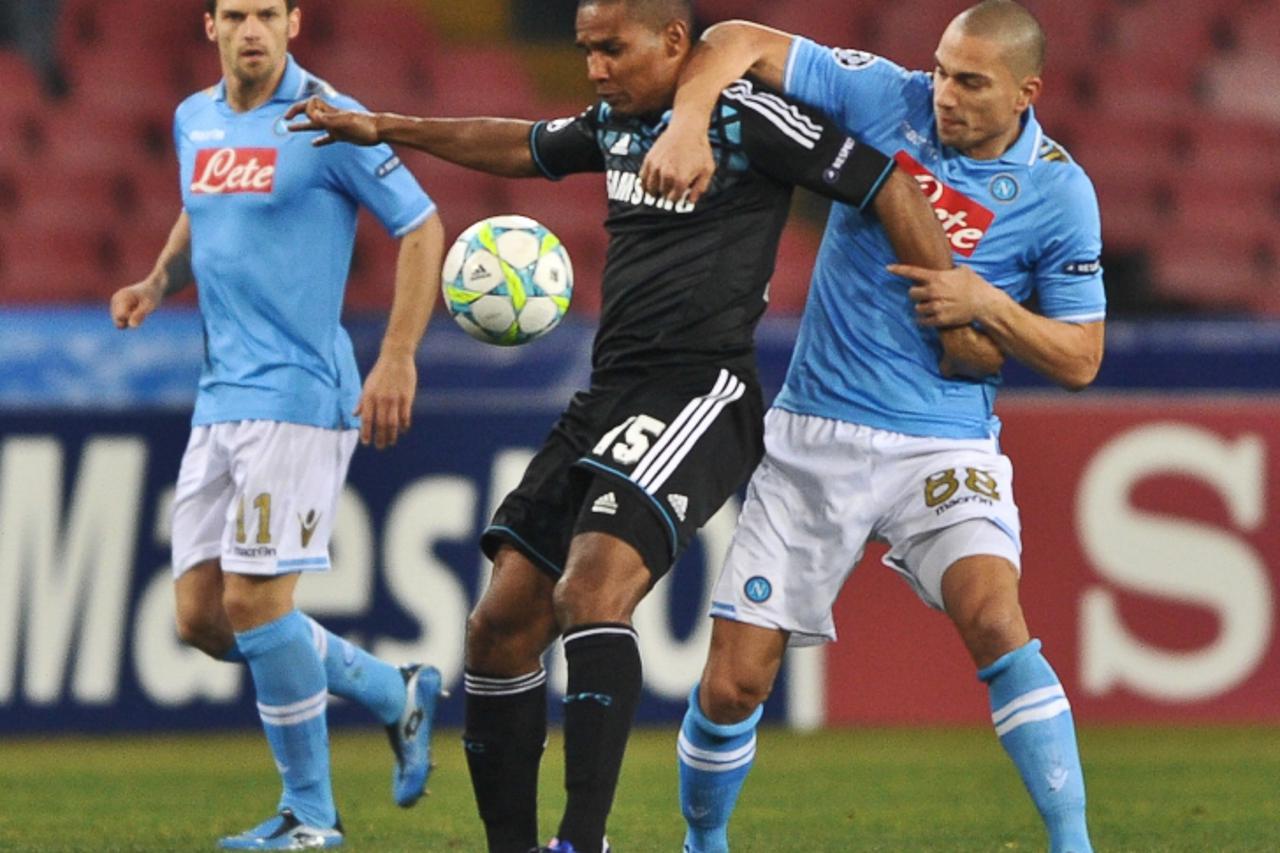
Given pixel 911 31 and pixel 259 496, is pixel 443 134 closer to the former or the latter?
pixel 259 496

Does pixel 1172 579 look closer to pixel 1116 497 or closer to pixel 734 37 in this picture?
pixel 1116 497

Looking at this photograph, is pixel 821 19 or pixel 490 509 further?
pixel 821 19

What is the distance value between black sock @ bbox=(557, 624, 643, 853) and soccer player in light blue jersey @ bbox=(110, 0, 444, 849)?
1438 mm

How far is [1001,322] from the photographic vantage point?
4602 millimetres

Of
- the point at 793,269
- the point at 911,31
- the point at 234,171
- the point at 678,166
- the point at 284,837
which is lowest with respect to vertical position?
the point at 284,837

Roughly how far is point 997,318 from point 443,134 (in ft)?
4.32

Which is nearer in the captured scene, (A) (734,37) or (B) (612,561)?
(B) (612,561)

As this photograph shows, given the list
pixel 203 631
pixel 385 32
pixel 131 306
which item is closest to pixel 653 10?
pixel 131 306

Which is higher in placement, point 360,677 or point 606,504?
point 606,504

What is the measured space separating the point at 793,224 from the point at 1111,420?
379 centimetres

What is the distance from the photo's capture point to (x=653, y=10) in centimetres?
452

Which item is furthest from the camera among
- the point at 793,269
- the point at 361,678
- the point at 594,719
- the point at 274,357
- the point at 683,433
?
the point at 793,269

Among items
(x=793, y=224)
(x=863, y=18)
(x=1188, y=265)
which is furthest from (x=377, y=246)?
(x=1188, y=265)

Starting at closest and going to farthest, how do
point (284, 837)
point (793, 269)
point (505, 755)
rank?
point (505, 755) → point (284, 837) → point (793, 269)
